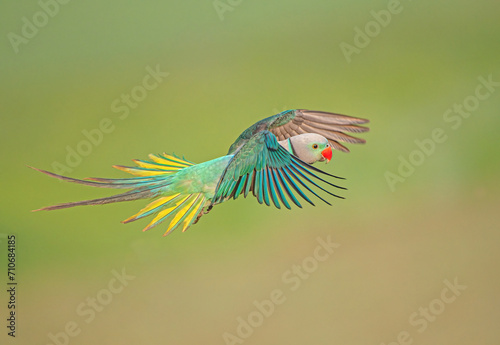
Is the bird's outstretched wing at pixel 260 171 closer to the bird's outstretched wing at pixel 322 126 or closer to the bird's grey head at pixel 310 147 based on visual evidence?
the bird's grey head at pixel 310 147

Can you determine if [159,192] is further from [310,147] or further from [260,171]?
[310,147]

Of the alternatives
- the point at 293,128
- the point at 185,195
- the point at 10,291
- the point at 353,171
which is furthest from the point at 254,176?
the point at 353,171

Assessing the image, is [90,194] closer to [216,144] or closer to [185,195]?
[216,144]

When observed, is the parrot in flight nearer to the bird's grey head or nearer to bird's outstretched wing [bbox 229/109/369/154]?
the bird's grey head

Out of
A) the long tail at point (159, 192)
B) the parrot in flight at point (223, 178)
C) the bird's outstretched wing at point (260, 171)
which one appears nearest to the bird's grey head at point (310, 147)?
the parrot in flight at point (223, 178)

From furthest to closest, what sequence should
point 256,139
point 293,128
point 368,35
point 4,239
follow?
1. point 368,35
2. point 4,239
3. point 293,128
4. point 256,139

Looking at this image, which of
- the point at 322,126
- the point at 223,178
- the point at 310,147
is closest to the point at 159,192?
the point at 223,178
